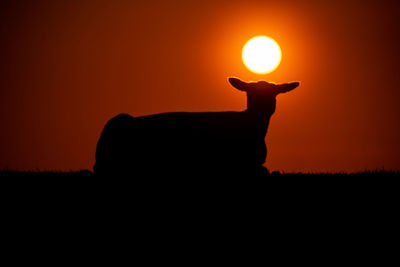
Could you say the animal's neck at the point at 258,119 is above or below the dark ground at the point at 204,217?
above

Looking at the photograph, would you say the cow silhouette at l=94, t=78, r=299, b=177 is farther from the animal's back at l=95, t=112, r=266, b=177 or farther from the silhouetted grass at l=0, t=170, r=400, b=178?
the silhouetted grass at l=0, t=170, r=400, b=178

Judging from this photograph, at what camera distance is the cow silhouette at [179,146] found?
830 centimetres

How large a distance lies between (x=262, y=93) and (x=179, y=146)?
1.99m

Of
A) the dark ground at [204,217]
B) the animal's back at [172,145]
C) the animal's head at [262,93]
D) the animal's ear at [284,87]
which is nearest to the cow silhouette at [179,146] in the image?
the animal's back at [172,145]

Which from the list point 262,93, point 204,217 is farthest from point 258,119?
point 204,217

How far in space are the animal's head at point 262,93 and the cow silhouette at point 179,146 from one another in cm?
46

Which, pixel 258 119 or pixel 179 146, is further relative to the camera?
pixel 258 119

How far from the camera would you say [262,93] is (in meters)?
9.04

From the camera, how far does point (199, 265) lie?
438cm

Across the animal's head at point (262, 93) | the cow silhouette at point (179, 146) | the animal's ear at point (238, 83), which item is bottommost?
the cow silhouette at point (179, 146)

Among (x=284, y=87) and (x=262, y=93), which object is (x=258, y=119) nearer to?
(x=262, y=93)

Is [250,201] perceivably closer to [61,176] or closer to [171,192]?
[171,192]

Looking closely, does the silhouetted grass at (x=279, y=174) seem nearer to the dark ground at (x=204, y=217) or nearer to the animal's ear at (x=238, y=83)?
the dark ground at (x=204, y=217)

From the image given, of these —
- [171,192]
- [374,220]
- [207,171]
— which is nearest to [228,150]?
[207,171]
